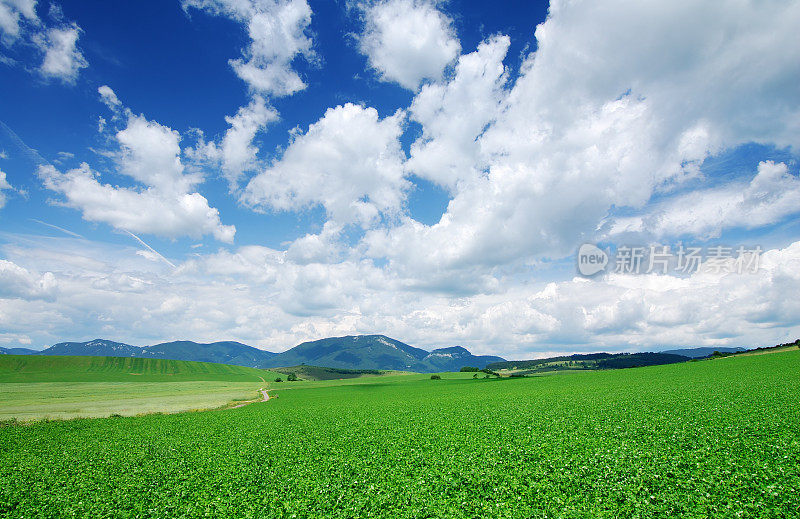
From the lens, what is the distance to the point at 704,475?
17125 millimetres

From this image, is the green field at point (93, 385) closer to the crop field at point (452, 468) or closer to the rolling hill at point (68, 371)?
the rolling hill at point (68, 371)

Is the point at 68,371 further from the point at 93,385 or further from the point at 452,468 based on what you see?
the point at 452,468

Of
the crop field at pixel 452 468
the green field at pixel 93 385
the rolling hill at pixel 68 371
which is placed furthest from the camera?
the rolling hill at pixel 68 371

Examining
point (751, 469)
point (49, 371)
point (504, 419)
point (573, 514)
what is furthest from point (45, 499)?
point (49, 371)

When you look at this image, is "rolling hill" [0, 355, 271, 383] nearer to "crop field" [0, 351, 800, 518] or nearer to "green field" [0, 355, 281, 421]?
"green field" [0, 355, 281, 421]

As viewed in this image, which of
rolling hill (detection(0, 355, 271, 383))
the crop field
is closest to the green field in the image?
rolling hill (detection(0, 355, 271, 383))

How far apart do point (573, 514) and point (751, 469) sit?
397 inches

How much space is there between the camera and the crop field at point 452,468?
16.1 meters

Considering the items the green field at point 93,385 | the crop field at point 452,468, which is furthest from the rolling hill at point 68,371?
the crop field at point 452,468

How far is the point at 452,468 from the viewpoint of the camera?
836 inches

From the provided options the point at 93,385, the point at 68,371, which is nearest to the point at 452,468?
the point at 93,385

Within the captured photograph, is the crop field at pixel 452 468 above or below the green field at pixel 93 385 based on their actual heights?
above

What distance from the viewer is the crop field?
16.1 m

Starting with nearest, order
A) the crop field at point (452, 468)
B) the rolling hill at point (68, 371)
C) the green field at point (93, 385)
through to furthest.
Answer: the crop field at point (452, 468) → the green field at point (93, 385) → the rolling hill at point (68, 371)
